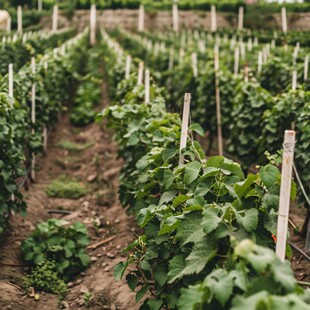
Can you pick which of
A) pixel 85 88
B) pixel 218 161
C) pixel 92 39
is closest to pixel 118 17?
pixel 92 39

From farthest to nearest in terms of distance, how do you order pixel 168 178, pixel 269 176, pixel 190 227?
pixel 168 178
pixel 190 227
pixel 269 176

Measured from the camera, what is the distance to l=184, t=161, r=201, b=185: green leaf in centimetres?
382

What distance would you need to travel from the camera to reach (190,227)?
3.34 m

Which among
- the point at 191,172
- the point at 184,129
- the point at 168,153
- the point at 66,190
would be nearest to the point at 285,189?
the point at 191,172

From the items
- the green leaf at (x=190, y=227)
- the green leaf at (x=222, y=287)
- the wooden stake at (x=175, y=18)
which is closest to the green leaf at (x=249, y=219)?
the green leaf at (x=190, y=227)

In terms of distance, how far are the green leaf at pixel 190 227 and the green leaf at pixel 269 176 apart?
1.68ft

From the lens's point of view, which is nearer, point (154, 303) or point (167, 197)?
point (154, 303)

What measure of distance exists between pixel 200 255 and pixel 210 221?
0.71ft

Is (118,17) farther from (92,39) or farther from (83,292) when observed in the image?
(83,292)

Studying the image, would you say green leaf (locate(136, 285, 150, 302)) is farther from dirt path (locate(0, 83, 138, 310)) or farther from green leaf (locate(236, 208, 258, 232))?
green leaf (locate(236, 208, 258, 232))

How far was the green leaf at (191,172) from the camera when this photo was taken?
12.5ft

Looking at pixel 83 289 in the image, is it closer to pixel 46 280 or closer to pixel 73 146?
pixel 46 280

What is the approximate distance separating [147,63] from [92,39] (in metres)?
14.2

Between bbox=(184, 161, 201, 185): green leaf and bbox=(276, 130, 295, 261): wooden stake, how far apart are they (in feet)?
3.05
